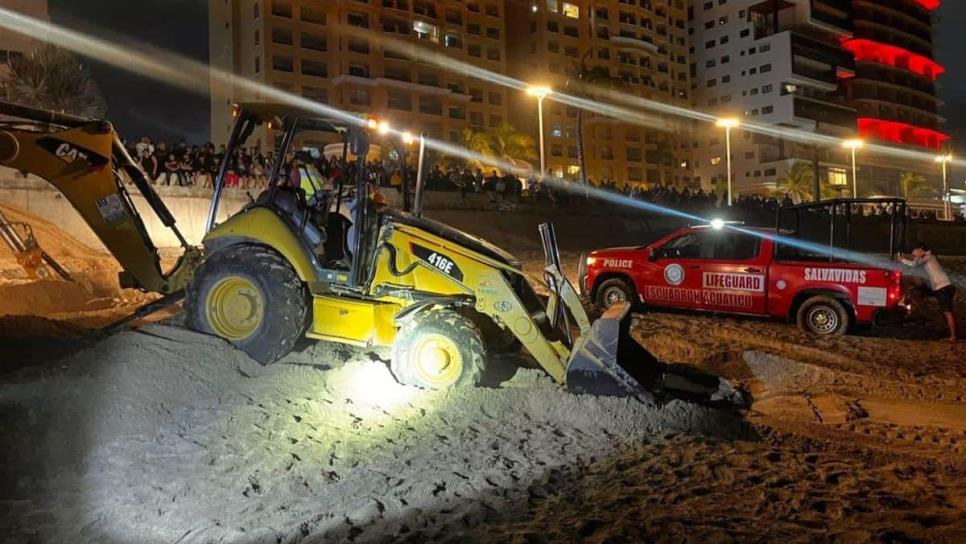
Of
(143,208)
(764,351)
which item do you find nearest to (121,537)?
(764,351)

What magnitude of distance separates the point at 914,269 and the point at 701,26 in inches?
3629

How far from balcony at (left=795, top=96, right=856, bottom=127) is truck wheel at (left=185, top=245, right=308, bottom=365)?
8946cm

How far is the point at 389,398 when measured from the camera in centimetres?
697

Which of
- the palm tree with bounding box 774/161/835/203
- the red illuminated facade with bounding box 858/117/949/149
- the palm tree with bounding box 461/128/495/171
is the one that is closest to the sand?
the palm tree with bounding box 461/128/495/171

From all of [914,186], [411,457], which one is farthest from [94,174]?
[914,186]

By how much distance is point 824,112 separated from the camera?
294 ft

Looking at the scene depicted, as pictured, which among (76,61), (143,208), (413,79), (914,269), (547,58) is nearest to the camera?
(914,269)

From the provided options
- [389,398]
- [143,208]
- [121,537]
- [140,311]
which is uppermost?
[143,208]

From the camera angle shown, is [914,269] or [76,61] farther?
[76,61]

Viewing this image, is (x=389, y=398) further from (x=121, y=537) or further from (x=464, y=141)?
(x=464, y=141)

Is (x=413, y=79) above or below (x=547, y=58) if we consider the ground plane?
below

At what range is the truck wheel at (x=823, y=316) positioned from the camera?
1204cm

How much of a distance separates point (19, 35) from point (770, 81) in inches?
3077

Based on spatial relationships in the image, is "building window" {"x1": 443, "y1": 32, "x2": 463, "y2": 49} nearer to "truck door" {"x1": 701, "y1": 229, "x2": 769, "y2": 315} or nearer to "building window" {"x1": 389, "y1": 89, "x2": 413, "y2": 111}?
"building window" {"x1": 389, "y1": 89, "x2": 413, "y2": 111}
